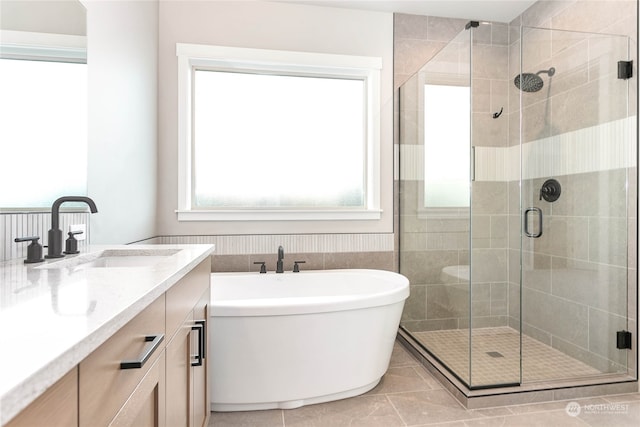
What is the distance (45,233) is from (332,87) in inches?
90.3

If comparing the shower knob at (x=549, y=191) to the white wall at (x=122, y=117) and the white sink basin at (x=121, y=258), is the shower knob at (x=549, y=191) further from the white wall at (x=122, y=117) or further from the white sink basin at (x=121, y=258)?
the white wall at (x=122, y=117)

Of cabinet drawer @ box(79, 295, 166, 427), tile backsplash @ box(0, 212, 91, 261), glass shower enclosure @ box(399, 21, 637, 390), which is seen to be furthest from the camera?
glass shower enclosure @ box(399, 21, 637, 390)

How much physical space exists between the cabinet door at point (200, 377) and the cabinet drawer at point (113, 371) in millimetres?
536

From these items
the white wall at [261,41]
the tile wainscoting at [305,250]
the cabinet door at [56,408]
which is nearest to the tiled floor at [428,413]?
the tile wainscoting at [305,250]

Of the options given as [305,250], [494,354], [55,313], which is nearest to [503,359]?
[494,354]

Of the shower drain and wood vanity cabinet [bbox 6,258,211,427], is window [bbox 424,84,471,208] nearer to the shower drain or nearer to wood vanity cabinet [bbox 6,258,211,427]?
the shower drain

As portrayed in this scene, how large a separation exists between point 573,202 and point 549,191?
0.15 meters

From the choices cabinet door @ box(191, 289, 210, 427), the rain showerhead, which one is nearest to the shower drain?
cabinet door @ box(191, 289, 210, 427)

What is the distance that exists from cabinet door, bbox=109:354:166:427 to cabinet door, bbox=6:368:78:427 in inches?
6.4

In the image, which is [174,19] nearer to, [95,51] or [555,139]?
[95,51]

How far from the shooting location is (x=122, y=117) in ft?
6.75

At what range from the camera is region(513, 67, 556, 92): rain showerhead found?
8.10 feet

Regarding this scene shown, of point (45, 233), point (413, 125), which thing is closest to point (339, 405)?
point (45, 233)

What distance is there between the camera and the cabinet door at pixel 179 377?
40.1 inches
